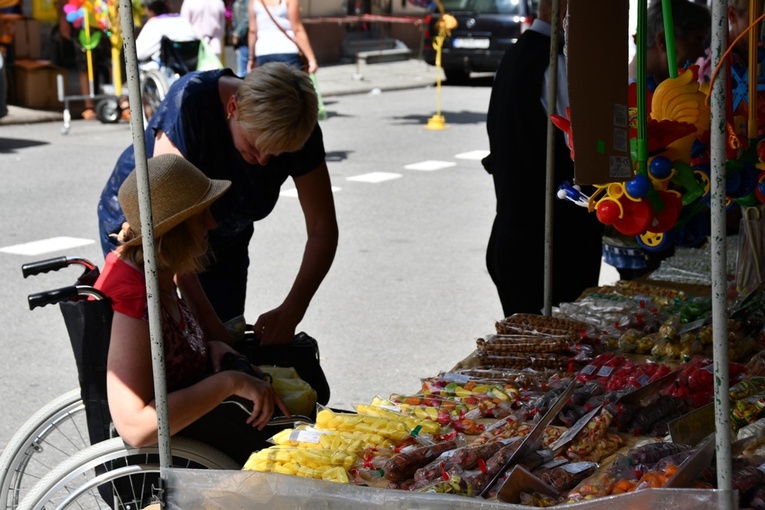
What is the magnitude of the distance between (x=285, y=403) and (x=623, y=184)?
1.11 meters

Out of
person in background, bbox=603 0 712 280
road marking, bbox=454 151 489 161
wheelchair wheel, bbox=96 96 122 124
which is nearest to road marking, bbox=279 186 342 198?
road marking, bbox=454 151 489 161

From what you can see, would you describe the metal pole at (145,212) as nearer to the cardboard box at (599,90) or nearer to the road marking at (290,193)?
the cardboard box at (599,90)

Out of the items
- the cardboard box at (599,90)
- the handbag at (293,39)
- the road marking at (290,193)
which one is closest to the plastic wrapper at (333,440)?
the cardboard box at (599,90)

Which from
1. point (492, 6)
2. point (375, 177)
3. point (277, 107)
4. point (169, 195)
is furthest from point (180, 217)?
point (492, 6)

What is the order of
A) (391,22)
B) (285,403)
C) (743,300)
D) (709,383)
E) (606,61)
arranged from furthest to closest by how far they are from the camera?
1. (391,22)
2. (743,300)
3. (285,403)
4. (709,383)
5. (606,61)

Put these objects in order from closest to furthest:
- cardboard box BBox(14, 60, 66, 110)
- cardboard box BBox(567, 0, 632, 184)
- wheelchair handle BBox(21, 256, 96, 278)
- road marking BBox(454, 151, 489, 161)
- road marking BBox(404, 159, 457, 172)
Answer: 1. cardboard box BBox(567, 0, 632, 184)
2. wheelchair handle BBox(21, 256, 96, 278)
3. road marking BBox(404, 159, 457, 172)
4. road marking BBox(454, 151, 489, 161)
5. cardboard box BBox(14, 60, 66, 110)

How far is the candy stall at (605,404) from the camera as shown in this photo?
192cm

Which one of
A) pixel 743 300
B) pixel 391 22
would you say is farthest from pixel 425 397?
pixel 391 22

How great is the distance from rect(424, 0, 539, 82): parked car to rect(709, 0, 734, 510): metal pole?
1653 cm

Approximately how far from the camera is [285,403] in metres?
2.84

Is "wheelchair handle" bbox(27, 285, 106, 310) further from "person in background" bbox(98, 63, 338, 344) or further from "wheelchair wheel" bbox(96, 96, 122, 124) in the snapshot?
"wheelchair wheel" bbox(96, 96, 122, 124)

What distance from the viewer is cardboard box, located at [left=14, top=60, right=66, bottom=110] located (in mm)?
14086

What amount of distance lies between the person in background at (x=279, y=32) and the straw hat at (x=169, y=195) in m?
7.70

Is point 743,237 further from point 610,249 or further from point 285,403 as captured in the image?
point 285,403
